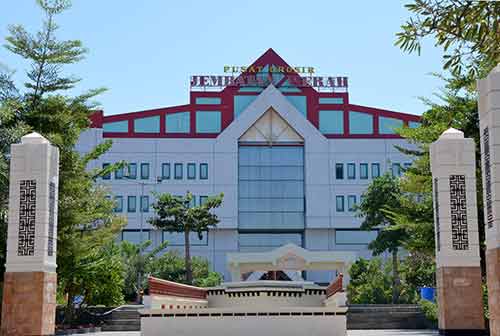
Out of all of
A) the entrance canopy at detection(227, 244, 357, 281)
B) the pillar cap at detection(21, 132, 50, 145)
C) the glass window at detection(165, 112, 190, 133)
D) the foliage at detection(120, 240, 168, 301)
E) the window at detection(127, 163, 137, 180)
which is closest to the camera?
the pillar cap at detection(21, 132, 50, 145)

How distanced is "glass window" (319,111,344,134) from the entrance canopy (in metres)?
19.9

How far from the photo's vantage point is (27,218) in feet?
38.8

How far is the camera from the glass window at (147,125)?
5175 centimetres

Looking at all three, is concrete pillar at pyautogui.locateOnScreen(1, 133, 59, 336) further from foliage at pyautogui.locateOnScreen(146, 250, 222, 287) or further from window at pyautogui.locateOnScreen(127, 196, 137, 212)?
window at pyautogui.locateOnScreen(127, 196, 137, 212)

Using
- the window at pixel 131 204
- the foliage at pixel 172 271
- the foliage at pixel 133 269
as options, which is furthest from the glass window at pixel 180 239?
the foliage at pixel 133 269

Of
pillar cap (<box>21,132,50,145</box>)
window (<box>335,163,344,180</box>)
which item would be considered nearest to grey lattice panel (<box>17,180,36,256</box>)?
pillar cap (<box>21,132,50,145</box>)

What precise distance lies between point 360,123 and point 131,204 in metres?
17.9

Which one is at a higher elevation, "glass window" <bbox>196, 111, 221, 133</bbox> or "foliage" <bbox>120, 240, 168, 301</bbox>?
"glass window" <bbox>196, 111, 221, 133</bbox>

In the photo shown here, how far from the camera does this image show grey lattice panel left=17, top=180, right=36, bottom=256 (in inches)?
460

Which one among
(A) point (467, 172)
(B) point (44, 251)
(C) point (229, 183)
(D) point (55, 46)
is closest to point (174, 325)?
(B) point (44, 251)

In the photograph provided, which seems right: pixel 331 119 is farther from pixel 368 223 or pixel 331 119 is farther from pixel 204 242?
pixel 368 223

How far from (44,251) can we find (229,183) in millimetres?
39493

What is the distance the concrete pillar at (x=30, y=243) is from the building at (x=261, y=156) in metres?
38.7

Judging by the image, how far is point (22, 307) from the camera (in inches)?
456
